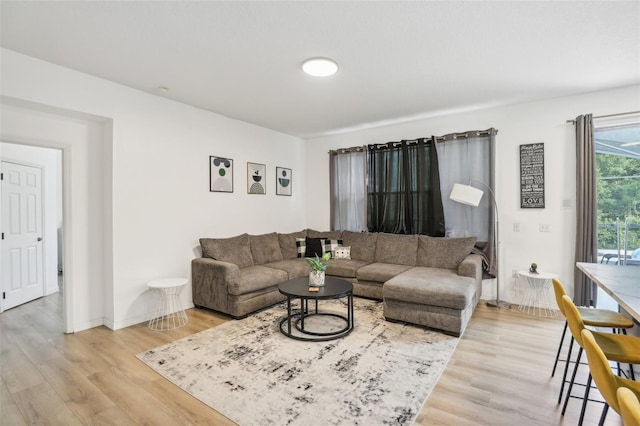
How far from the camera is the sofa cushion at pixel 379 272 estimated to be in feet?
13.3

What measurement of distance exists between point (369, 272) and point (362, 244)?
0.83 m

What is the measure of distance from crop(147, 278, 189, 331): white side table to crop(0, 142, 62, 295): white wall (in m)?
2.34

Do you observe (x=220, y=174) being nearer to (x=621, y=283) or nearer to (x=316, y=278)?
(x=316, y=278)

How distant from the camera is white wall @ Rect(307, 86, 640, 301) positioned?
12.3 feet

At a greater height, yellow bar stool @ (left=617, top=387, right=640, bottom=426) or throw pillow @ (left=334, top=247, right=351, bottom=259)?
yellow bar stool @ (left=617, top=387, right=640, bottom=426)

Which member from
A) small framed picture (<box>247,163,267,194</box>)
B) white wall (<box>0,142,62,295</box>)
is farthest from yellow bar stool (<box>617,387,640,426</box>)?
white wall (<box>0,142,62,295</box>)

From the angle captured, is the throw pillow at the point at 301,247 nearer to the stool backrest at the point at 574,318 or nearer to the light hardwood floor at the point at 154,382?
the light hardwood floor at the point at 154,382

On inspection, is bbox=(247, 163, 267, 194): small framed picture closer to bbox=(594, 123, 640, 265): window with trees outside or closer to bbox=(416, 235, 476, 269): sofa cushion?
bbox=(416, 235, 476, 269): sofa cushion

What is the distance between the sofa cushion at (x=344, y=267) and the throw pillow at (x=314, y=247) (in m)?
0.36

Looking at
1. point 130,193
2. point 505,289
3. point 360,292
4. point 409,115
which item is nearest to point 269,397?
point 360,292

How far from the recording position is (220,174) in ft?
14.8

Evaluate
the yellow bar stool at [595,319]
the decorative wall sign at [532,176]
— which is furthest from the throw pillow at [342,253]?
the yellow bar stool at [595,319]

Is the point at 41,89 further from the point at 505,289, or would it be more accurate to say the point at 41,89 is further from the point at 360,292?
the point at 505,289

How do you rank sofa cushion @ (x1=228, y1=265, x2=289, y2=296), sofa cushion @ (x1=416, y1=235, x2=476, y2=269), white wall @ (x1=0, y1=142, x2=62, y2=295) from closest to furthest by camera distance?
sofa cushion @ (x1=228, y1=265, x2=289, y2=296) → sofa cushion @ (x1=416, y1=235, x2=476, y2=269) → white wall @ (x1=0, y1=142, x2=62, y2=295)
